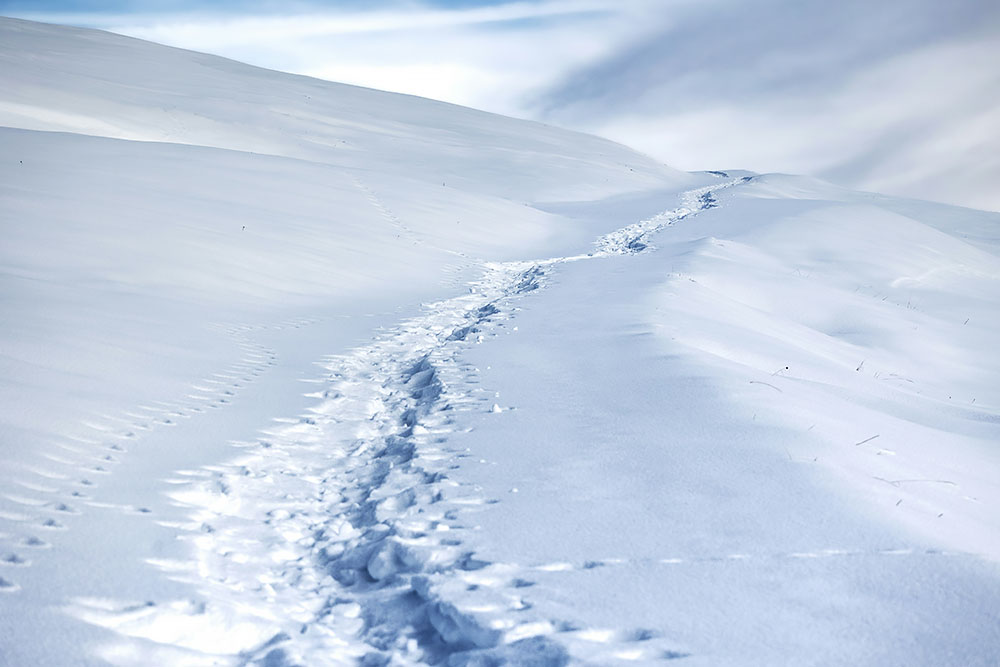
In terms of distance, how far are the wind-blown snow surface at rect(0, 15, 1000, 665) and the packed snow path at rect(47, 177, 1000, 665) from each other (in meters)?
0.02

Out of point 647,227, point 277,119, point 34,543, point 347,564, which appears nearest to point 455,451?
point 347,564

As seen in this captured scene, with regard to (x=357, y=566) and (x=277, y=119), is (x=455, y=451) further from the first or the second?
(x=277, y=119)

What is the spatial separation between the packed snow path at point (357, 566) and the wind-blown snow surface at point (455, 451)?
0.02 meters

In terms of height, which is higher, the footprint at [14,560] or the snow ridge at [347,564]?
the footprint at [14,560]

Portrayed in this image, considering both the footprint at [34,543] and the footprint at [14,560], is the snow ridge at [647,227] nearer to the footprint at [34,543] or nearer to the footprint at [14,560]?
the footprint at [34,543]

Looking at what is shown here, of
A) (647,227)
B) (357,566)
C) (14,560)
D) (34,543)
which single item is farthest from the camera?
(647,227)

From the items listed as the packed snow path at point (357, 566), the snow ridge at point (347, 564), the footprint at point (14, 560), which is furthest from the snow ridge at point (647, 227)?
the footprint at point (14, 560)

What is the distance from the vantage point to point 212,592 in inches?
127

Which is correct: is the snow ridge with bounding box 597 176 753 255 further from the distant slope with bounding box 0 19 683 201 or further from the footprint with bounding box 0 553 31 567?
the footprint with bounding box 0 553 31 567

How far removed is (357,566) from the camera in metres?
3.59

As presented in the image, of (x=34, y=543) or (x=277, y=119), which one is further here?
(x=277, y=119)

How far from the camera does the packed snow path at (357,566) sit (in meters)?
→ 2.86

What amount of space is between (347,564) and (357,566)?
62mm

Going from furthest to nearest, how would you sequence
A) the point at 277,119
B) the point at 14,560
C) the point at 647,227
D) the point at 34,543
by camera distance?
the point at 277,119
the point at 647,227
the point at 34,543
the point at 14,560
